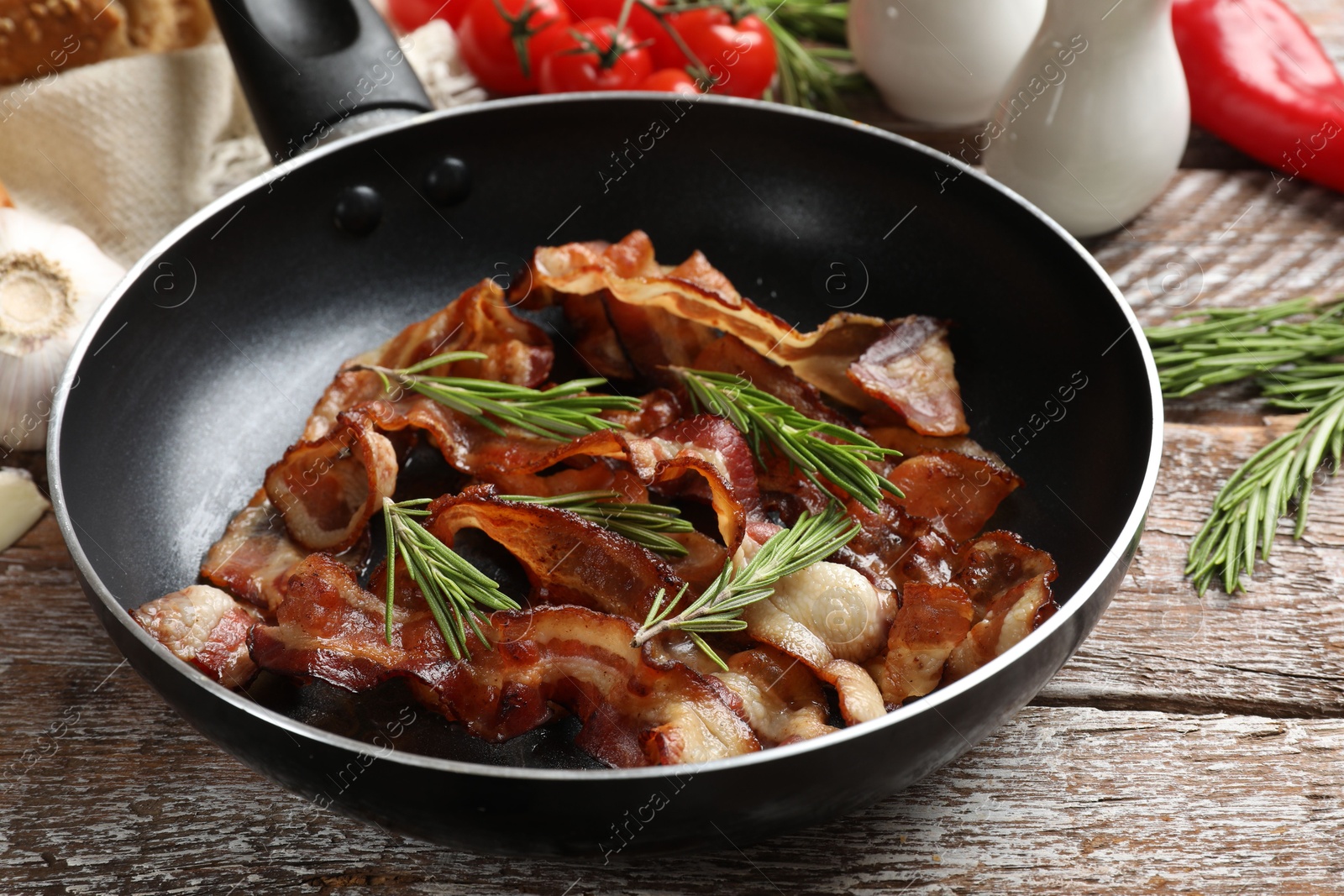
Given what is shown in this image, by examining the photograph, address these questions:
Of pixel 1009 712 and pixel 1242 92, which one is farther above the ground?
pixel 1009 712

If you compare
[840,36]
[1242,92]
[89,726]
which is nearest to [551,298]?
[89,726]

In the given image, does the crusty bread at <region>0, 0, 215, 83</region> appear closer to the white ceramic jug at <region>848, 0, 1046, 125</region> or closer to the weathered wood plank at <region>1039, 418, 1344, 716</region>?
the white ceramic jug at <region>848, 0, 1046, 125</region>

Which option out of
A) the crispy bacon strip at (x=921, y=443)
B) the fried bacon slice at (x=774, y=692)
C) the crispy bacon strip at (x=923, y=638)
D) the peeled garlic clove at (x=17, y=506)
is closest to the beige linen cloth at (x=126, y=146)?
the peeled garlic clove at (x=17, y=506)

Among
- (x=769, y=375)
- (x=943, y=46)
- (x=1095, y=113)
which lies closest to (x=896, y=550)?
(x=769, y=375)

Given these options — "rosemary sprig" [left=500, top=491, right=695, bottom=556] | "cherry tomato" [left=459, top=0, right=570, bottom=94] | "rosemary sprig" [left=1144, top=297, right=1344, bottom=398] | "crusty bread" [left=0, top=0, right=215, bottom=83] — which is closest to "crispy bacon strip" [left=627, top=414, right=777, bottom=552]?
"rosemary sprig" [left=500, top=491, right=695, bottom=556]

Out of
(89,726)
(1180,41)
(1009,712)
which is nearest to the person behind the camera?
(1009,712)

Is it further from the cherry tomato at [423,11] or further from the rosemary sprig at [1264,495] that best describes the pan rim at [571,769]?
the cherry tomato at [423,11]

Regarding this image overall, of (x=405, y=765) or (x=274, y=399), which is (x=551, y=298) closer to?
(x=274, y=399)
